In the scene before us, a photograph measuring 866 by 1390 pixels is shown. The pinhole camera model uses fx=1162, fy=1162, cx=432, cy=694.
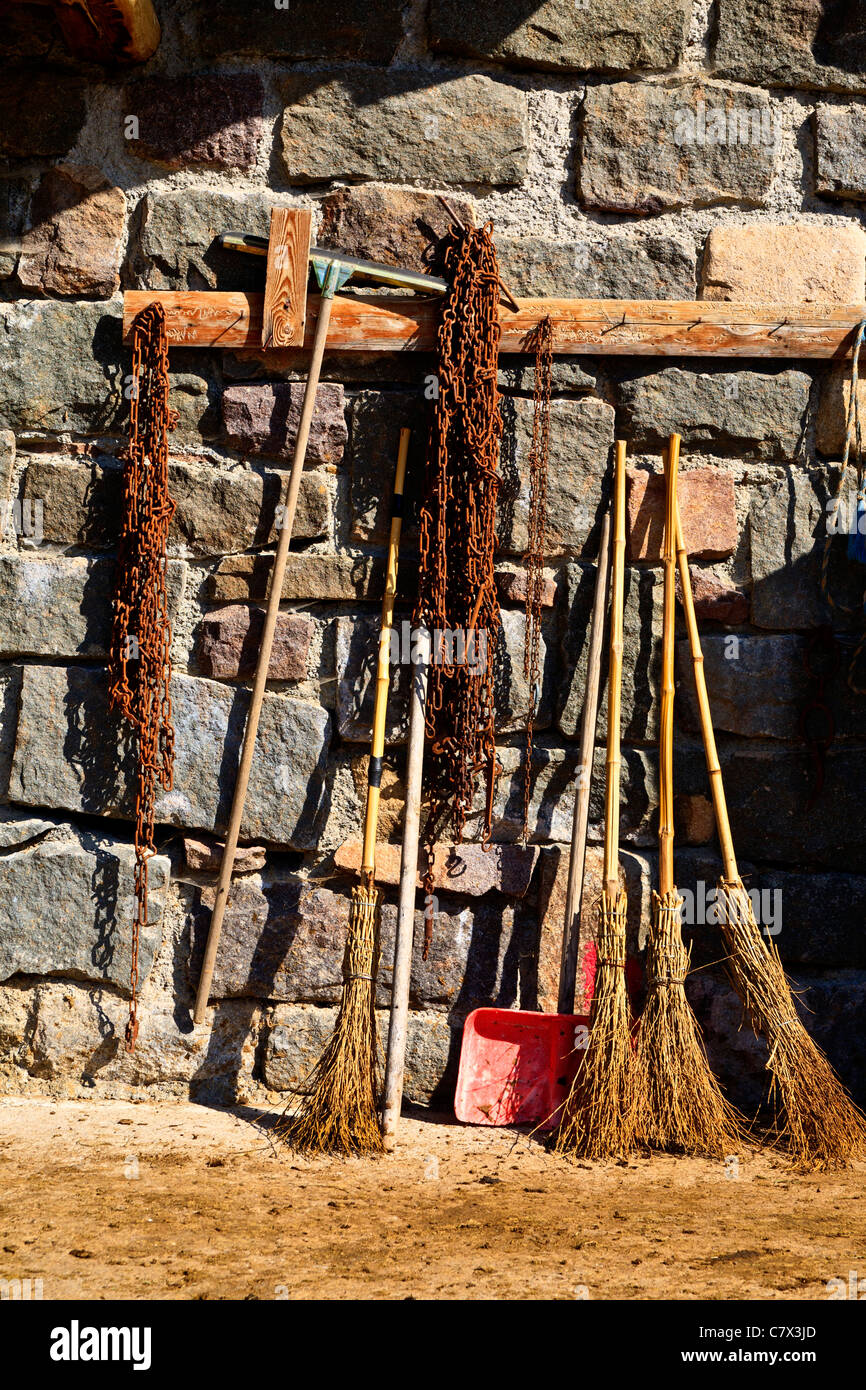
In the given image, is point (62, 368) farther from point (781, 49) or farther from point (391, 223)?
point (781, 49)

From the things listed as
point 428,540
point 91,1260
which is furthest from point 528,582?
point 91,1260

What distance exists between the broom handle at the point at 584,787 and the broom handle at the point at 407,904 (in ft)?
1.30

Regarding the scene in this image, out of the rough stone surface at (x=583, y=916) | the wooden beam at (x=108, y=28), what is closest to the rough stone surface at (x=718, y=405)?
the rough stone surface at (x=583, y=916)

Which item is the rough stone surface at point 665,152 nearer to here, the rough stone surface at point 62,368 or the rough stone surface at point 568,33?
the rough stone surface at point 568,33

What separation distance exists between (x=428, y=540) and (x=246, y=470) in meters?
0.54

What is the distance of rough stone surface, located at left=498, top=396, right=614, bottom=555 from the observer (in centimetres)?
307

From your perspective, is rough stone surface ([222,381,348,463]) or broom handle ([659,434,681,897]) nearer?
broom handle ([659,434,681,897])

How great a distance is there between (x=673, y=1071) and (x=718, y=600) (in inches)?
47.6

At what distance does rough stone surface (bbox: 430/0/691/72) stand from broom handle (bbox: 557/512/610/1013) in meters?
1.24

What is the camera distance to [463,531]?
2.95 meters

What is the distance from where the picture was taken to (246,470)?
122 inches

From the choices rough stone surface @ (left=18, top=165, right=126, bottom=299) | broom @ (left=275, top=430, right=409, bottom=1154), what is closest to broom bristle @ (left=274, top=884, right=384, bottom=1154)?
broom @ (left=275, top=430, right=409, bottom=1154)

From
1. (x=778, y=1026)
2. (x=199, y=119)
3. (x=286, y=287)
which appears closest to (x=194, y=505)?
(x=286, y=287)

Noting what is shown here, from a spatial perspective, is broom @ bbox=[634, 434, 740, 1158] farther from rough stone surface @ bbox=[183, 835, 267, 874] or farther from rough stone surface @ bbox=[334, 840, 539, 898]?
rough stone surface @ bbox=[183, 835, 267, 874]
